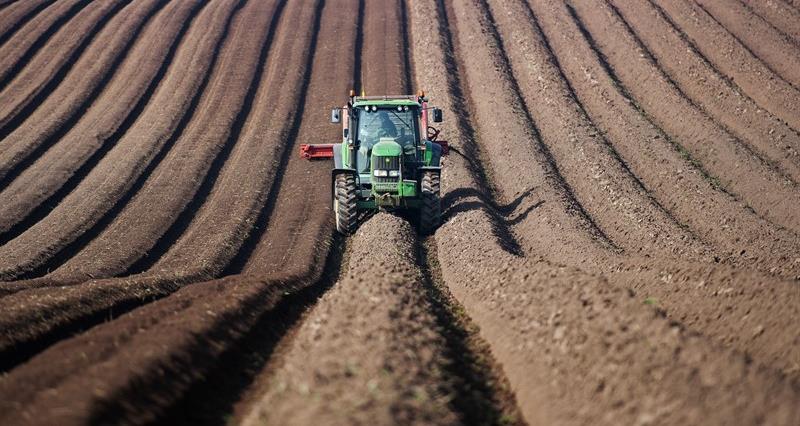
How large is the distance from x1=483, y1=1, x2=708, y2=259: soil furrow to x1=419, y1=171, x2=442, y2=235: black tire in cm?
358

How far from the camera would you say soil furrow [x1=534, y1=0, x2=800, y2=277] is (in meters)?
15.0

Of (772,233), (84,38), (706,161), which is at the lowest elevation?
(772,233)

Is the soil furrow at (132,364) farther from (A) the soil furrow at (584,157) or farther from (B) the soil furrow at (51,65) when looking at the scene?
(B) the soil furrow at (51,65)

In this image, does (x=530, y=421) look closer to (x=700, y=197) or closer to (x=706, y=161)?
(x=700, y=197)

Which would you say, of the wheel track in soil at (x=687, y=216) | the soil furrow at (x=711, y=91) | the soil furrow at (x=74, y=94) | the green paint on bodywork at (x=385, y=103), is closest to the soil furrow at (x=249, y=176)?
the green paint on bodywork at (x=385, y=103)

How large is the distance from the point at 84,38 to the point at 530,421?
95.2ft

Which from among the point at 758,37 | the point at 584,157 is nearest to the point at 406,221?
the point at 584,157

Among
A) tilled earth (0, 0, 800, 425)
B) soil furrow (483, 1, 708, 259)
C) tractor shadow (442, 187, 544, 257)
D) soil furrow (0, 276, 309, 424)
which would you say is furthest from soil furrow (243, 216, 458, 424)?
soil furrow (483, 1, 708, 259)

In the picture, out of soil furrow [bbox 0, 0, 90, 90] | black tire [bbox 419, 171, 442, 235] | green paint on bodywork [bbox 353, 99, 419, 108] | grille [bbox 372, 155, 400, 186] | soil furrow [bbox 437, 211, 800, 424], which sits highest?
soil furrow [bbox 0, 0, 90, 90]

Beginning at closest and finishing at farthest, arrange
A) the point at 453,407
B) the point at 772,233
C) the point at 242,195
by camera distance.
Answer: the point at 453,407
the point at 772,233
the point at 242,195

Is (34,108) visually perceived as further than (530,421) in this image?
Yes

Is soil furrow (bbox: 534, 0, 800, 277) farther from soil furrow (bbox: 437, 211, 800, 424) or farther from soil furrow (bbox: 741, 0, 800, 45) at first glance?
soil furrow (bbox: 741, 0, 800, 45)

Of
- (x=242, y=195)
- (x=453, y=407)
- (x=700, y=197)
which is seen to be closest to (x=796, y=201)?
(x=700, y=197)

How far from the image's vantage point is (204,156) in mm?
22359
